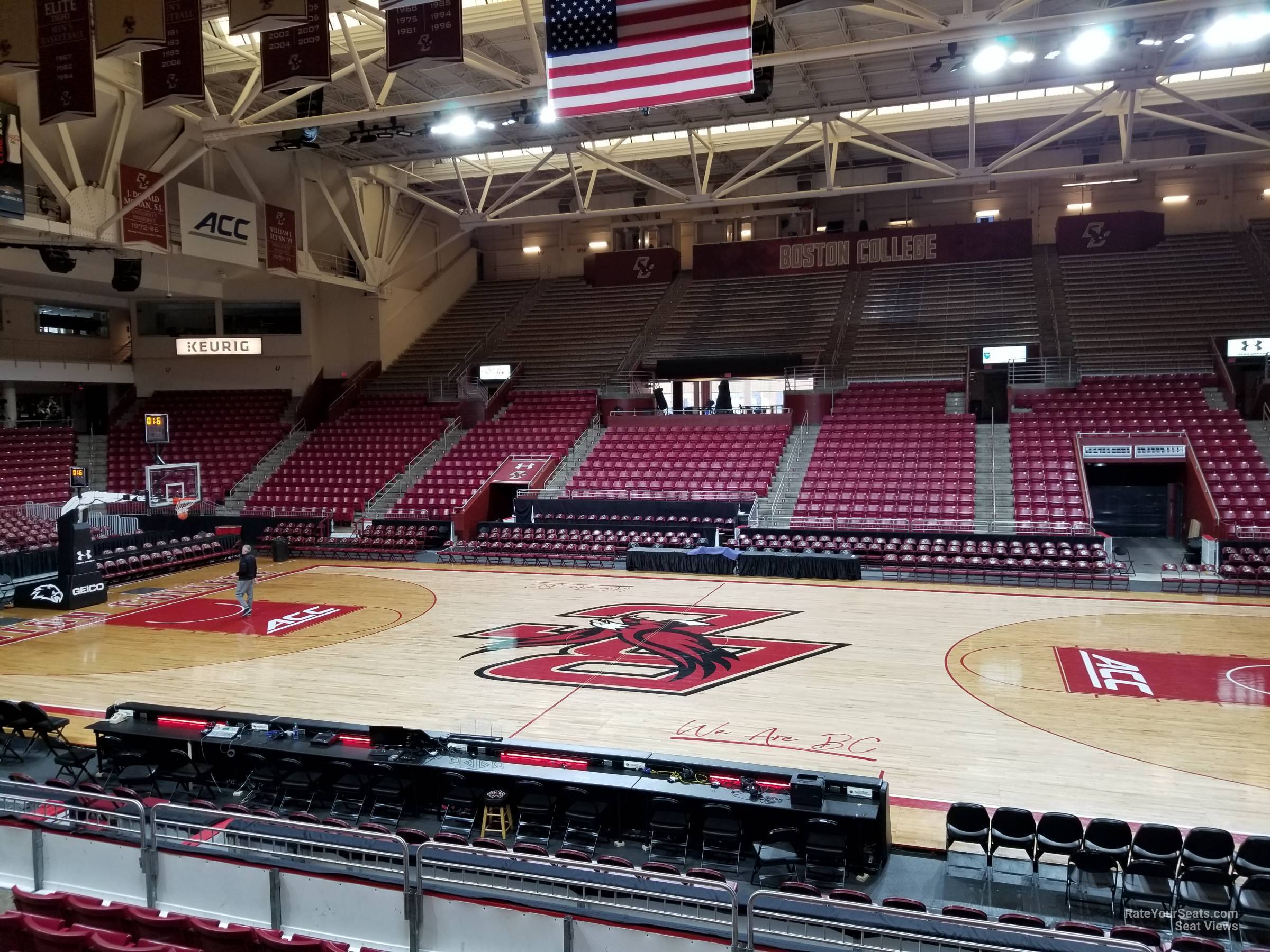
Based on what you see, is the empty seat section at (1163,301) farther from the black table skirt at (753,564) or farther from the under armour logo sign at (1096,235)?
the black table skirt at (753,564)

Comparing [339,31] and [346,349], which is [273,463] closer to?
[346,349]

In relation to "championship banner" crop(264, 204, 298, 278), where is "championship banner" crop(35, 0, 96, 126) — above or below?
below

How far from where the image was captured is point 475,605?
18906 mm

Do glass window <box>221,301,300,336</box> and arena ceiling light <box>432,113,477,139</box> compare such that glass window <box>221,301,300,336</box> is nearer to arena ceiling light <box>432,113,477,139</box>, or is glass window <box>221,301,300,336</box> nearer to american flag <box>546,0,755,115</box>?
arena ceiling light <box>432,113,477,139</box>

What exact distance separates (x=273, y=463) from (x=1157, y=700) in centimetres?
2799

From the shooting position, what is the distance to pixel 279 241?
26.4 m

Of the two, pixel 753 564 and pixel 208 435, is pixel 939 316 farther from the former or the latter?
pixel 208 435

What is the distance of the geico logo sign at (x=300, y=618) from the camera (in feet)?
56.2

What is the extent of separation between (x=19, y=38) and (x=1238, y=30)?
72.8 feet

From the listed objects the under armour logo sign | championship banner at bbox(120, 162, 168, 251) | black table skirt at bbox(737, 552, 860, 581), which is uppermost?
the under armour logo sign

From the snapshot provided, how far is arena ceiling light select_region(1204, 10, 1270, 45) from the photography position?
17078mm

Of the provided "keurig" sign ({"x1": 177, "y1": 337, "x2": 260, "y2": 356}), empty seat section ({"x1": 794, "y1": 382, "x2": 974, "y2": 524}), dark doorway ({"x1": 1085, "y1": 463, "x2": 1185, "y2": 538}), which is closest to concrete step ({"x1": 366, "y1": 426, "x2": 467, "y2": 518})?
"keurig" sign ({"x1": 177, "y1": 337, "x2": 260, "y2": 356})

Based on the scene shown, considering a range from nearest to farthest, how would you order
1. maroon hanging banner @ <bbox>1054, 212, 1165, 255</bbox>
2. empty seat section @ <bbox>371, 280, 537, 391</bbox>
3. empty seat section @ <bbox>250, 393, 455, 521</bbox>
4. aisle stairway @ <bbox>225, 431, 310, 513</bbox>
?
1. empty seat section @ <bbox>250, 393, 455, 521</bbox>
2. aisle stairway @ <bbox>225, 431, 310, 513</bbox>
3. maroon hanging banner @ <bbox>1054, 212, 1165, 255</bbox>
4. empty seat section @ <bbox>371, 280, 537, 391</bbox>

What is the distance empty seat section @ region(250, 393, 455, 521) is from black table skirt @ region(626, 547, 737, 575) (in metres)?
9.99
